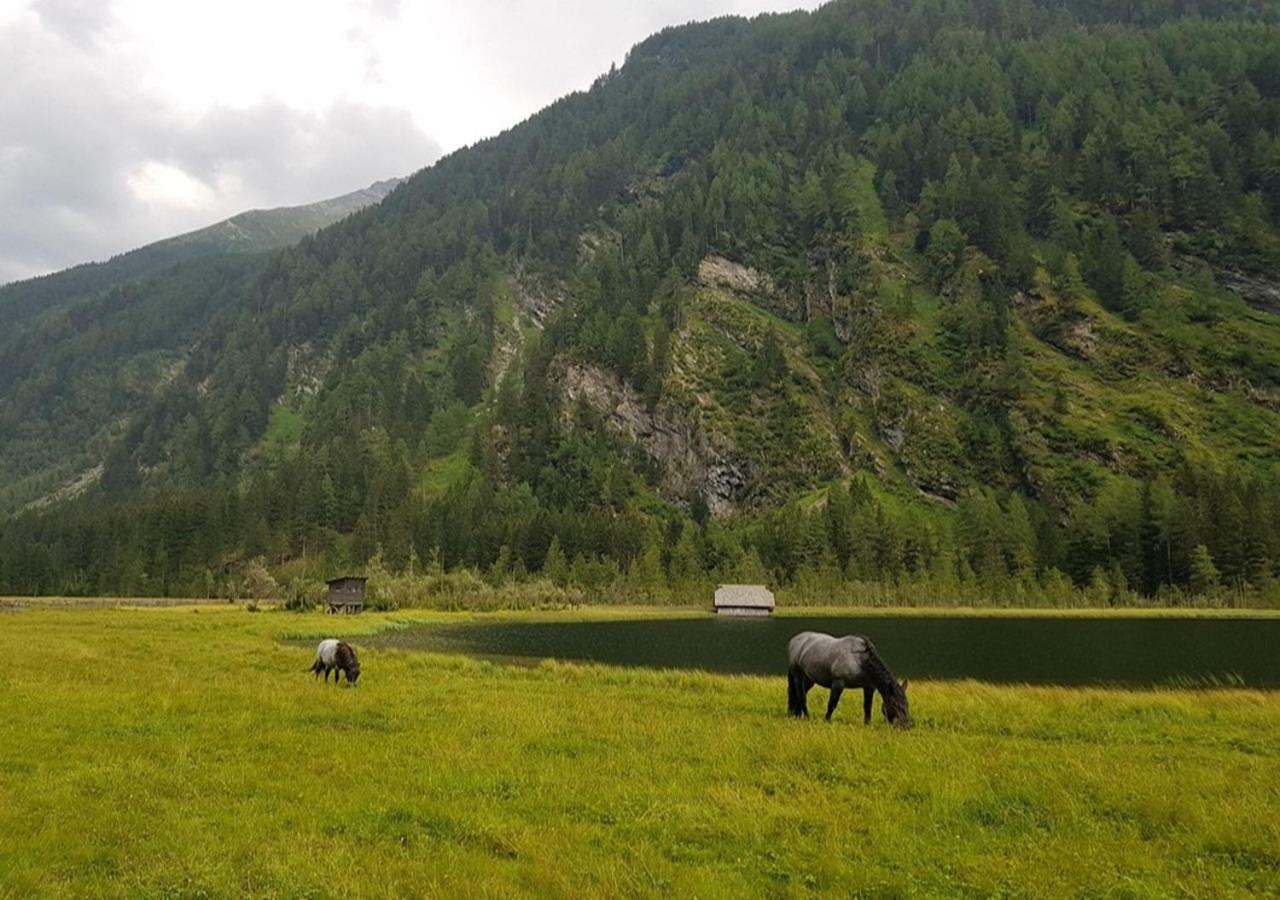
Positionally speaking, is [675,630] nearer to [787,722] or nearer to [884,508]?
[787,722]

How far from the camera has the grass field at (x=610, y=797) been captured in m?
11.2

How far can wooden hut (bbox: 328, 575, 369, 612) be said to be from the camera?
115 meters

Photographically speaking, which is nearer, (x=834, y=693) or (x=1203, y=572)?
(x=834, y=693)

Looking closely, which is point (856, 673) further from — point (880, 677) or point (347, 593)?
point (347, 593)

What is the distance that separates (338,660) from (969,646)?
57.4m

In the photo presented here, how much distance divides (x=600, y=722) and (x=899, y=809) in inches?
464

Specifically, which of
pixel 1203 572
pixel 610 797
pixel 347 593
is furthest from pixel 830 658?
pixel 1203 572

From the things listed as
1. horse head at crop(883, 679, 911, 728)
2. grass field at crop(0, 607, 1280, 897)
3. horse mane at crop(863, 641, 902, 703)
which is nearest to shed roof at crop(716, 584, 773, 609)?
grass field at crop(0, 607, 1280, 897)

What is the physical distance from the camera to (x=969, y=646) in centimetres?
6962

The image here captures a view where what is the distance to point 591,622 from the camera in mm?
111688

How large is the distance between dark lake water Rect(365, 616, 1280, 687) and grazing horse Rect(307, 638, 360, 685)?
23661 mm

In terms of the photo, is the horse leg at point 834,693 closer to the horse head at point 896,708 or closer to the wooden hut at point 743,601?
the horse head at point 896,708

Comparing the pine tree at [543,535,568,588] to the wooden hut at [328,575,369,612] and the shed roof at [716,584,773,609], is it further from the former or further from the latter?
the wooden hut at [328,575,369,612]

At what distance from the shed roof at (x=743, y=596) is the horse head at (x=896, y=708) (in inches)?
4669
